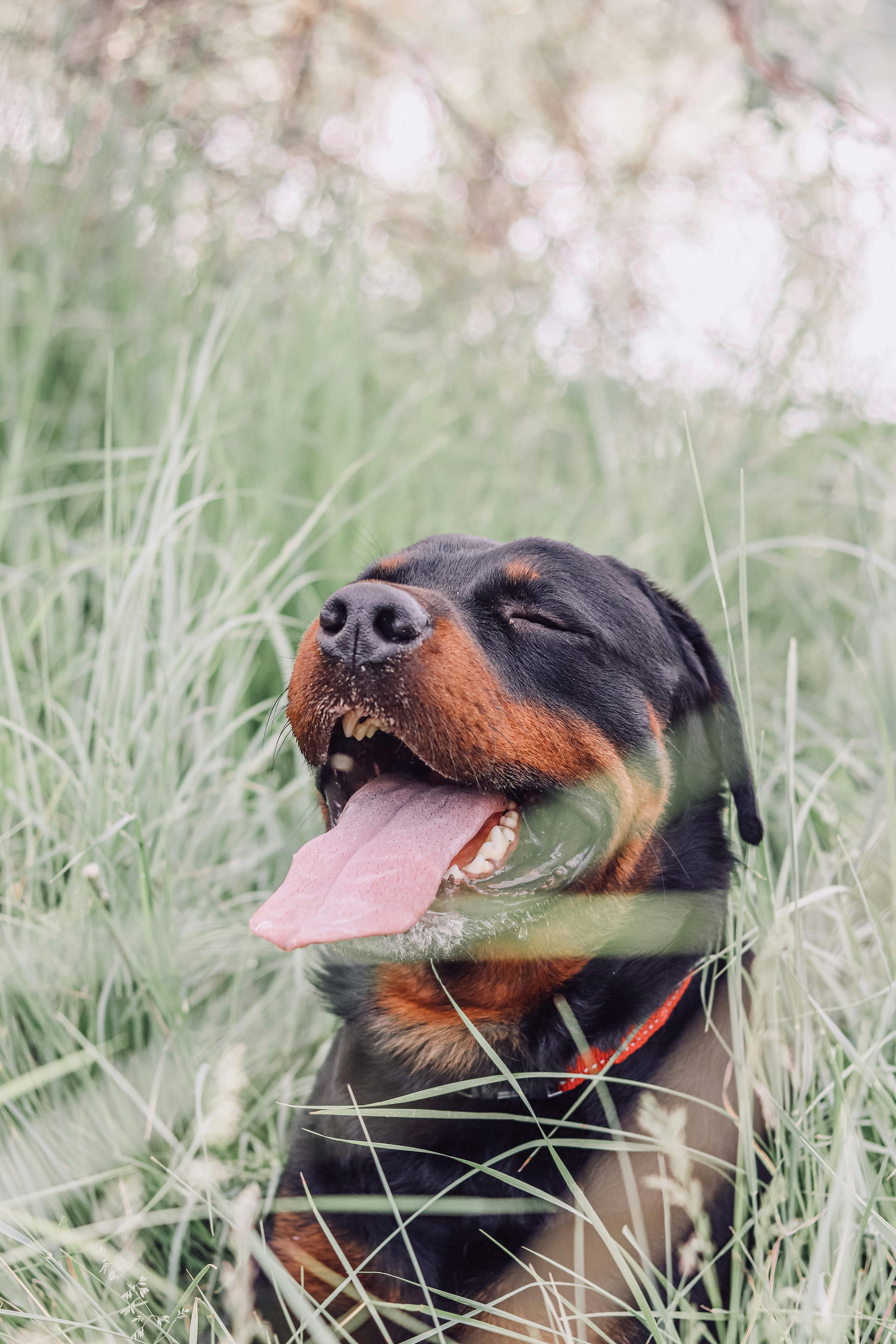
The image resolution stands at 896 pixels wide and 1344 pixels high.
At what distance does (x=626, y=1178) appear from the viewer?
146 centimetres

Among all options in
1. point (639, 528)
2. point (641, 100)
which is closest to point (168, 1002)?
point (639, 528)

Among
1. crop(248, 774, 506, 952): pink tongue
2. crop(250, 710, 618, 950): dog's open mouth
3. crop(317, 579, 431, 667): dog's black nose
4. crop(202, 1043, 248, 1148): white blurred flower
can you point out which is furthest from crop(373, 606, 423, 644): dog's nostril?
crop(202, 1043, 248, 1148): white blurred flower

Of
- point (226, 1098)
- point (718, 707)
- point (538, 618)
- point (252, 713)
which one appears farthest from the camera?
point (252, 713)

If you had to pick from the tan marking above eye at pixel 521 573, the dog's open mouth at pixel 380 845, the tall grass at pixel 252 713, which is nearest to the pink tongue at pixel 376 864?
the dog's open mouth at pixel 380 845

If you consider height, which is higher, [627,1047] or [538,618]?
[538,618]

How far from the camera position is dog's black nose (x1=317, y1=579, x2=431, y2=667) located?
1.66 meters

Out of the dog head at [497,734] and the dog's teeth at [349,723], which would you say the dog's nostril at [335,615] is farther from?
the dog's teeth at [349,723]

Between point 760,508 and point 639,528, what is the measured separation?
64cm

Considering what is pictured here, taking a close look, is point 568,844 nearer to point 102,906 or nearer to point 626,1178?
point 626,1178

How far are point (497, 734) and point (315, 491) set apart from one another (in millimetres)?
1906

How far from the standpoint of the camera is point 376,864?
1.66m

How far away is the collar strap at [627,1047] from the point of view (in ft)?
5.61

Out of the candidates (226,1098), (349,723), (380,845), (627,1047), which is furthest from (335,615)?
(627,1047)

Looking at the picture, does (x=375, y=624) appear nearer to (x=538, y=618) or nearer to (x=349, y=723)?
(x=349, y=723)
